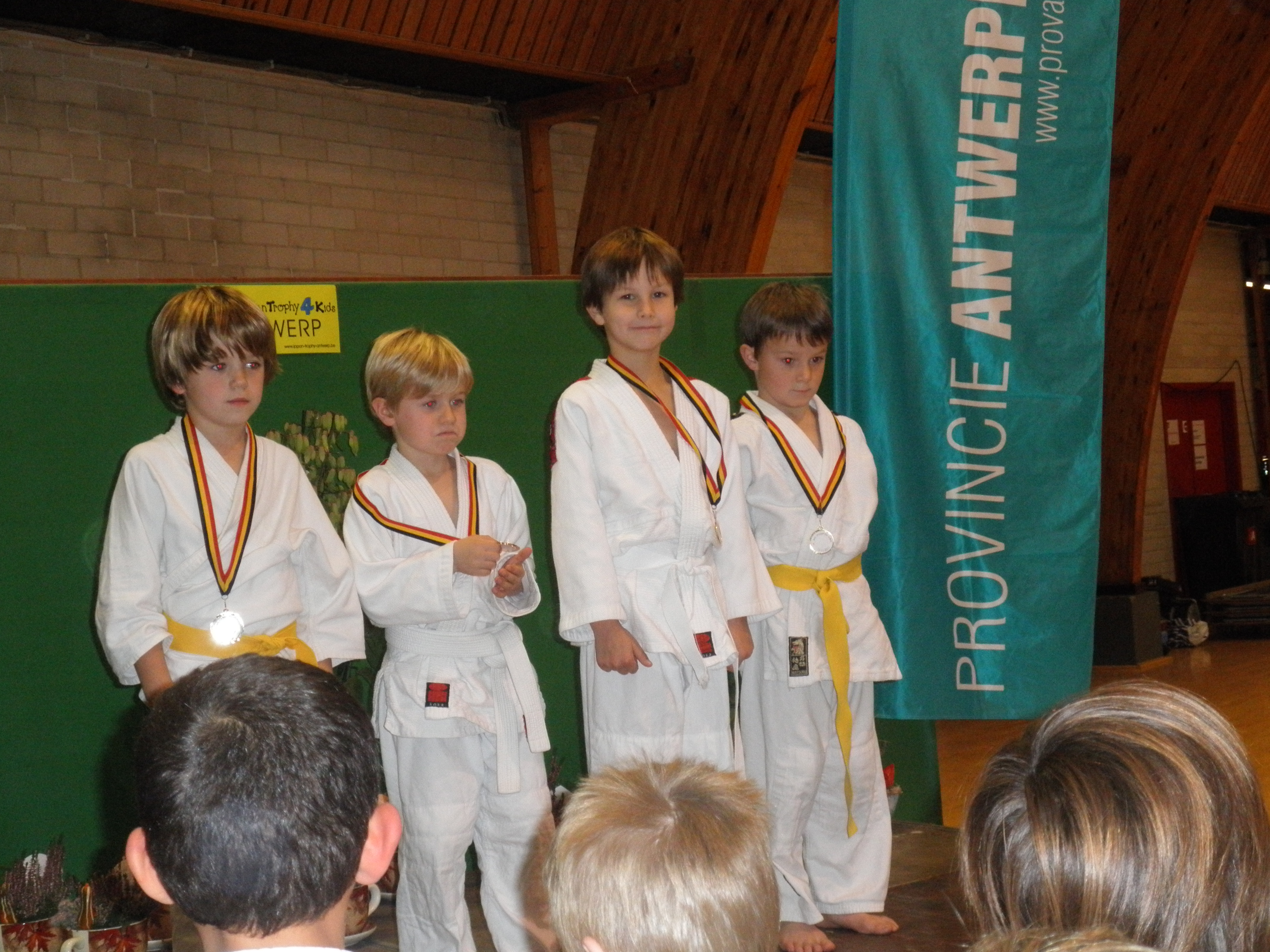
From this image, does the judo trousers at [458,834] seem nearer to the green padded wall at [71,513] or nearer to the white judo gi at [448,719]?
the white judo gi at [448,719]

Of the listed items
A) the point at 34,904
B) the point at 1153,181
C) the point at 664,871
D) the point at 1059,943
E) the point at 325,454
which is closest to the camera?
the point at 1059,943

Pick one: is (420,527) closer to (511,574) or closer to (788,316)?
(511,574)

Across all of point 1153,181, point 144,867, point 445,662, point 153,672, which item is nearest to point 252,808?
point 144,867

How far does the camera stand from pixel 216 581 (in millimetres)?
2615

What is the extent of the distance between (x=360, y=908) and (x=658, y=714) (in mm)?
1000

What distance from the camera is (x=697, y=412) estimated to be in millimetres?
2965

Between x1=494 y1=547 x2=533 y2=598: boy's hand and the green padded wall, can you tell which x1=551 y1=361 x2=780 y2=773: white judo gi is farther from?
the green padded wall

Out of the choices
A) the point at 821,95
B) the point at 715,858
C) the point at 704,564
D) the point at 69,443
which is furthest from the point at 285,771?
the point at 821,95

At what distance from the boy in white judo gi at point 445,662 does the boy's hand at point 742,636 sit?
0.47 metres

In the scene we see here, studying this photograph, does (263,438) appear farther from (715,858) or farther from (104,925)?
(715,858)

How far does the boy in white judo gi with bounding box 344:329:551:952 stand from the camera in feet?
8.80

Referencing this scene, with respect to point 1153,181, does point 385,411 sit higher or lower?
lower

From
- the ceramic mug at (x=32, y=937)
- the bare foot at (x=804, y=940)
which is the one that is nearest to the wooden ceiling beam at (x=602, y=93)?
the bare foot at (x=804, y=940)

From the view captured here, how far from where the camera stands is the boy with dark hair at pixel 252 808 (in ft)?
3.48
